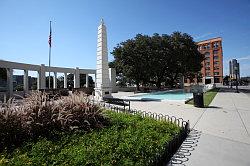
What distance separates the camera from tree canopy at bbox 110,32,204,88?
3731 cm

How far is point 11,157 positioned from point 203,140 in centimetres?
571

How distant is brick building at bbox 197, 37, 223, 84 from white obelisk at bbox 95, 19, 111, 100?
298 feet

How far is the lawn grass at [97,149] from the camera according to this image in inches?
186

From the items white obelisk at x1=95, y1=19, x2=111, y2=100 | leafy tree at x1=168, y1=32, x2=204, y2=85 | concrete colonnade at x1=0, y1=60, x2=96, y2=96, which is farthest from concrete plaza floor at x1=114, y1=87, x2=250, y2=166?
leafy tree at x1=168, y1=32, x2=204, y2=85

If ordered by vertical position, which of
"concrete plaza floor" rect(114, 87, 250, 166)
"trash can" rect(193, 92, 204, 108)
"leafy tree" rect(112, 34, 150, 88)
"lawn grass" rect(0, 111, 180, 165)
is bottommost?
"concrete plaza floor" rect(114, 87, 250, 166)

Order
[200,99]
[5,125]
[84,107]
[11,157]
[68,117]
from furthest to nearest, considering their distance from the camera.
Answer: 1. [200,99]
2. [84,107]
3. [68,117]
4. [5,125]
5. [11,157]

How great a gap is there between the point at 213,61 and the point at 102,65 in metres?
94.3

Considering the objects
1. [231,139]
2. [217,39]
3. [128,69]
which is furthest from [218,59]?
[231,139]

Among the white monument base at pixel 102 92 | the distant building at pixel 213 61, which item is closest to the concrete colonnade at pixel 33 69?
the white monument base at pixel 102 92

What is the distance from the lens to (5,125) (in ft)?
18.9

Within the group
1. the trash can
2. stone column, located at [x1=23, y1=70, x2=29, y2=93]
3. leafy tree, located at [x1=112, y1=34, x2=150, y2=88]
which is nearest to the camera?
the trash can

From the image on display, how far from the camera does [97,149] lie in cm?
539

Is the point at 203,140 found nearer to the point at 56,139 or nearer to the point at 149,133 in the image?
the point at 149,133

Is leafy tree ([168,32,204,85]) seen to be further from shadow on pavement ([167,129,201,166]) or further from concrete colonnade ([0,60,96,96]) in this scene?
shadow on pavement ([167,129,201,166])
